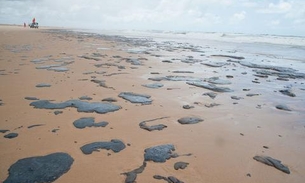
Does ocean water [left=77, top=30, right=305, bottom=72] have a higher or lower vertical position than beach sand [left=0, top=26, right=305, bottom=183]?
higher

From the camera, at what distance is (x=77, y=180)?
273 centimetres

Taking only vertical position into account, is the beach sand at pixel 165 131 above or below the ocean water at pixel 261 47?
below

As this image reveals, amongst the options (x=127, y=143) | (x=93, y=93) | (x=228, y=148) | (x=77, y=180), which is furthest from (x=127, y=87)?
(x=77, y=180)

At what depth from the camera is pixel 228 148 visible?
11.8 feet

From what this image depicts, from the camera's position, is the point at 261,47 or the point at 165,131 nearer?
the point at 165,131

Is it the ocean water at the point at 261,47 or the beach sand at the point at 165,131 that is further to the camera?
the ocean water at the point at 261,47

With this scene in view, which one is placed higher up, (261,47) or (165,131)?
(261,47)

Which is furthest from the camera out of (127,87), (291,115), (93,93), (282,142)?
(127,87)

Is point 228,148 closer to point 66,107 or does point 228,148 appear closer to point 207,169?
point 207,169

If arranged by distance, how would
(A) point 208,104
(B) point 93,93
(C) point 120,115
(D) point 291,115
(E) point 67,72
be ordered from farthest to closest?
1. (E) point 67,72
2. (B) point 93,93
3. (A) point 208,104
4. (D) point 291,115
5. (C) point 120,115

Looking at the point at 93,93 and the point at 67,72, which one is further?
the point at 67,72

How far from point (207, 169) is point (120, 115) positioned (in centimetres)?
210

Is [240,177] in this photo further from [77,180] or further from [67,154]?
[67,154]

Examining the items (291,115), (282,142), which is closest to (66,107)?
(282,142)
